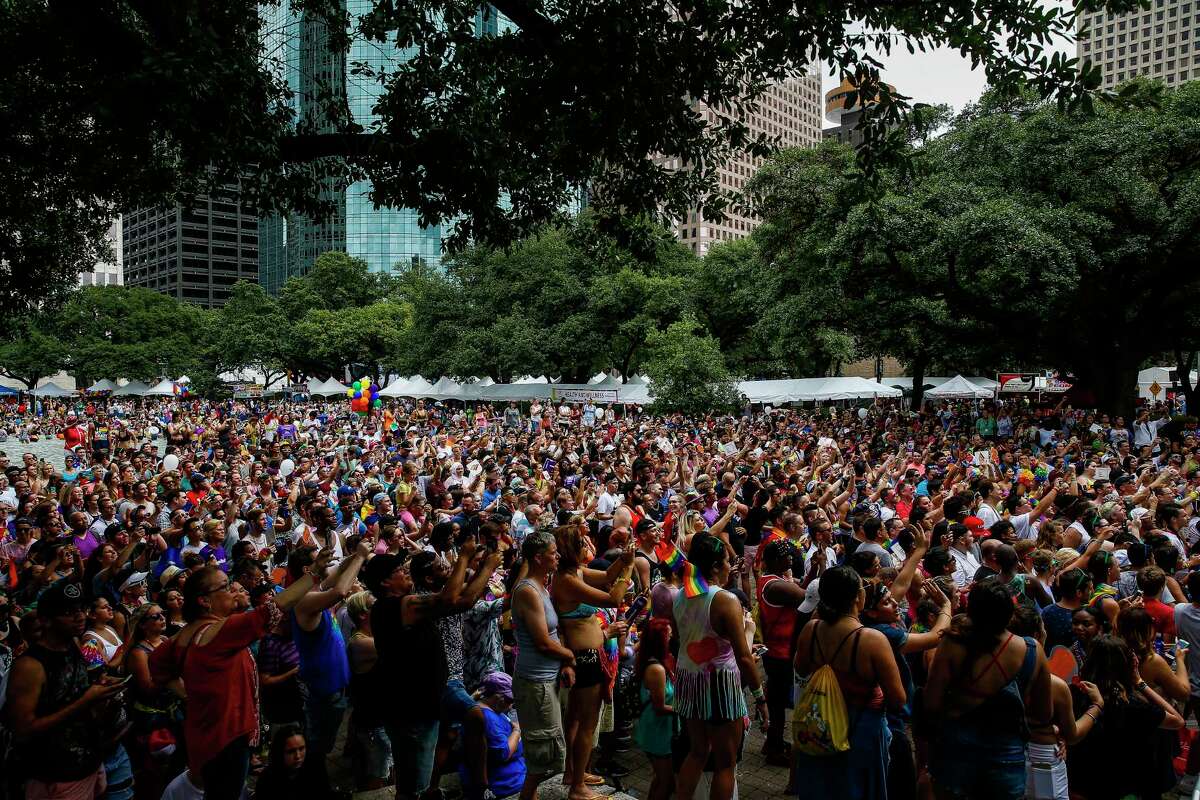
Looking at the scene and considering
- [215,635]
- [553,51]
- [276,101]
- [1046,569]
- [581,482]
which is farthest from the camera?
[581,482]

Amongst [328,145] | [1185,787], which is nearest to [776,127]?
[328,145]

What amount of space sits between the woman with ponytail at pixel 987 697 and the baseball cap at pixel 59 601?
12.3 feet

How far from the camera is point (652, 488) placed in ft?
32.9

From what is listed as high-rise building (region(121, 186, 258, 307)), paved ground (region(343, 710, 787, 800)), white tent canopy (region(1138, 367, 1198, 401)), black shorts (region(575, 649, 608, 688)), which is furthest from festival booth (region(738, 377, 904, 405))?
high-rise building (region(121, 186, 258, 307))

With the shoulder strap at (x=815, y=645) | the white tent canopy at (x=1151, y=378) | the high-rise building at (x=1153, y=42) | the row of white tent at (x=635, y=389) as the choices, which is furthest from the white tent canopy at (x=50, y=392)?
the high-rise building at (x=1153, y=42)

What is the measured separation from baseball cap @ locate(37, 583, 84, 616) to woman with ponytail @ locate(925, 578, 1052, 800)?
3.74 m

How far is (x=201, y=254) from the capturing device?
125188mm

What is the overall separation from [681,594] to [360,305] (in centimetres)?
6388

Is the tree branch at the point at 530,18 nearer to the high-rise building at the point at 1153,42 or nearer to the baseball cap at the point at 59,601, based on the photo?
the baseball cap at the point at 59,601

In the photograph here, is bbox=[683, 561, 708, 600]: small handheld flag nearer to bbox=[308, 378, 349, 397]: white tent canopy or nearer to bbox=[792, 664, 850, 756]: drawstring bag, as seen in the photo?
bbox=[792, 664, 850, 756]: drawstring bag

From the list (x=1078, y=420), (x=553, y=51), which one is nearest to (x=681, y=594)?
(x=553, y=51)

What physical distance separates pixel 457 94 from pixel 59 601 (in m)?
5.05

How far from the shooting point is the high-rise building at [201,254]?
12412cm

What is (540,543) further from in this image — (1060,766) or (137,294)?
(137,294)
